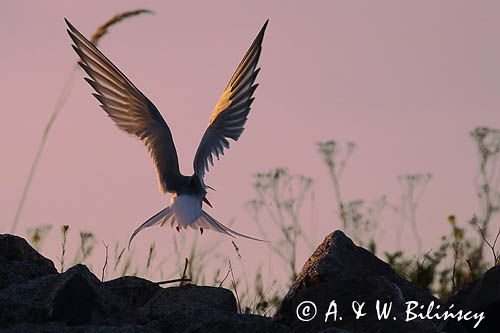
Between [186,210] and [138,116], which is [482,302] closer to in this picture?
[186,210]

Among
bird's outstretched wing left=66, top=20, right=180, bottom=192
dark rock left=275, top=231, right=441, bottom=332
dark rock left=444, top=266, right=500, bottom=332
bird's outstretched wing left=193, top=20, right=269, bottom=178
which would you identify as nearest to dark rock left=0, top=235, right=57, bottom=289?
dark rock left=275, top=231, right=441, bottom=332

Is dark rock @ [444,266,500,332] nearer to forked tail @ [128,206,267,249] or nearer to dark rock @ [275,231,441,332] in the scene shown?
dark rock @ [275,231,441,332]

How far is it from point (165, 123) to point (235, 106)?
594mm

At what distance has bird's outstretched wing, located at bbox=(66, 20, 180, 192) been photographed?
864cm

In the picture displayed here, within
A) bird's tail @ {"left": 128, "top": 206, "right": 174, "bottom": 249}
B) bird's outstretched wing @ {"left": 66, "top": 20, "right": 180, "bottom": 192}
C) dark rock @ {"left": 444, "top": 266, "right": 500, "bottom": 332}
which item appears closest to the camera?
dark rock @ {"left": 444, "top": 266, "right": 500, "bottom": 332}

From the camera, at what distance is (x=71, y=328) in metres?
5.01

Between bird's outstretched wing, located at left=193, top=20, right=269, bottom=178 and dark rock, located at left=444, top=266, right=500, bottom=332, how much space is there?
2870mm

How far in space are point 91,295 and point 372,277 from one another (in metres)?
1.21

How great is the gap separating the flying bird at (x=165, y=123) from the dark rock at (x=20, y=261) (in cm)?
185

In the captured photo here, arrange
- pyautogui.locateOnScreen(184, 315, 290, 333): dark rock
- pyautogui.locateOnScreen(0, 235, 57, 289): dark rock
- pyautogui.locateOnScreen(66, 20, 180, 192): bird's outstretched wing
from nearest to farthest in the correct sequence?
1. pyautogui.locateOnScreen(184, 315, 290, 333): dark rock
2. pyautogui.locateOnScreen(0, 235, 57, 289): dark rock
3. pyautogui.locateOnScreen(66, 20, 180, 192): bird's outstretched wing

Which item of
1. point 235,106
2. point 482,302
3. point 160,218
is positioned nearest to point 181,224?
point 160,218

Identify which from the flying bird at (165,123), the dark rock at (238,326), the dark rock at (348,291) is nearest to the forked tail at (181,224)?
the flying bird at (165,123)

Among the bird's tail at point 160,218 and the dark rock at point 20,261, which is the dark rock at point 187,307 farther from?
the bird's tail at point 160,218

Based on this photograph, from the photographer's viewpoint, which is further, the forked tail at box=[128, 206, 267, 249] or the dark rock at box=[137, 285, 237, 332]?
the forked tail at box=[128, 206, 267, 249]
